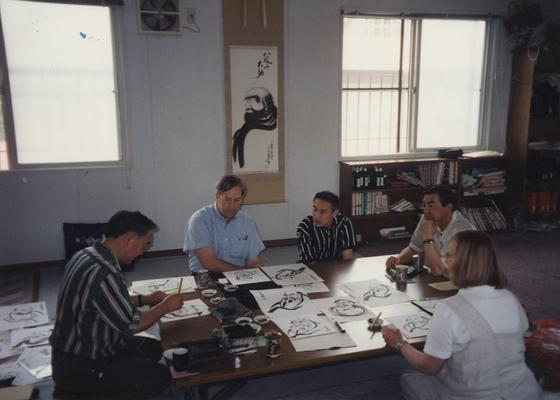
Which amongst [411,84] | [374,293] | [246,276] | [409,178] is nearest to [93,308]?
[246,276]

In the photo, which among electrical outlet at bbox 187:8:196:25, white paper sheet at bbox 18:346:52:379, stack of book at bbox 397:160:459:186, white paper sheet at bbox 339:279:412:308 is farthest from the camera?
stack of book at bbox 397:160:459:186

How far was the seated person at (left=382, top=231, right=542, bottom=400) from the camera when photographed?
1.91 m

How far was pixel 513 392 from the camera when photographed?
202 centimetres

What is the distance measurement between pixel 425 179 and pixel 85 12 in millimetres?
4122

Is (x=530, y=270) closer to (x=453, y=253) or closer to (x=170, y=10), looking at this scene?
(x=453, y=253)

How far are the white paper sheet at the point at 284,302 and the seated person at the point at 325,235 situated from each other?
789mm

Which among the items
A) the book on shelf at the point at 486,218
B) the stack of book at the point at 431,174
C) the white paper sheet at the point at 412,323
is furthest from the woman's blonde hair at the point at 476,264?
the book on shelf at the point at 486,218

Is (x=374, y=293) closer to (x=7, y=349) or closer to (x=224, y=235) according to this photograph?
(x=224, y=235)

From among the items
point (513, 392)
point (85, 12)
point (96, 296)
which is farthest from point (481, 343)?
point (85, 12)

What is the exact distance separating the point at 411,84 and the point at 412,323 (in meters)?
4.42

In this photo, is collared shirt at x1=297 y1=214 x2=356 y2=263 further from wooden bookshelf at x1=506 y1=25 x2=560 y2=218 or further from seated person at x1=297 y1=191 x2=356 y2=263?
wooden bookshelf at x1=506 y1=25 x2=560 y2=218

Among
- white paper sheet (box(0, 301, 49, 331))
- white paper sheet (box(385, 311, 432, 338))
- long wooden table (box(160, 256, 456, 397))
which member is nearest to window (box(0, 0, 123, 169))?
white paper sheet (box(0, 301, 49, 331))

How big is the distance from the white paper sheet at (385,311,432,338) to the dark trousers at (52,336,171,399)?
1071mm

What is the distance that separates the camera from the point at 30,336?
10.9 feet
